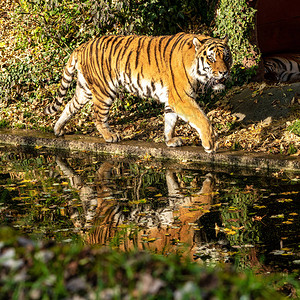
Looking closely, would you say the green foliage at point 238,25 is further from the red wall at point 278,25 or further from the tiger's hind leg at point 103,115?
the red wall at point 278,25

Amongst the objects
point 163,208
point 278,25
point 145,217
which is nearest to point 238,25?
point 278,25

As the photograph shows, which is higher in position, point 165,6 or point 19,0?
point 19,0

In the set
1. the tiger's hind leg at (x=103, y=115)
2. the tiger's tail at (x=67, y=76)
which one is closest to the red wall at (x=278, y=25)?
the tiger's tail at (x=67, y=76)

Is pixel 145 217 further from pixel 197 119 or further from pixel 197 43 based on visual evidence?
pixel 197 43

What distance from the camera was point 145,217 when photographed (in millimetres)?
5344

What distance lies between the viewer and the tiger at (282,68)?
480 inches

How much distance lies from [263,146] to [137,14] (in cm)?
387

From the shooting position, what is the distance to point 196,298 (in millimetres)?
2428

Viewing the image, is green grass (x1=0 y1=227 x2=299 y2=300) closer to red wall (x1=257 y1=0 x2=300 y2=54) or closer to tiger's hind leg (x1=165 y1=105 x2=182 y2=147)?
tiger's hind leg (x1=165 y1=105 x2=182 y2=147)

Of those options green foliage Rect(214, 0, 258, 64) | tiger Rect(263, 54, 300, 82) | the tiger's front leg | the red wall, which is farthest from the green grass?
the red wall

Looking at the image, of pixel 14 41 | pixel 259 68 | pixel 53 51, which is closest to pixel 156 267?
pixel 259 68

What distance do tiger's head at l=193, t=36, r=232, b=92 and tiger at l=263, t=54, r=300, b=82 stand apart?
4545 mm

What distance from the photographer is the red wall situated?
13.4 metres

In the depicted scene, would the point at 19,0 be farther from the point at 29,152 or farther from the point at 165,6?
the point at 29,152
